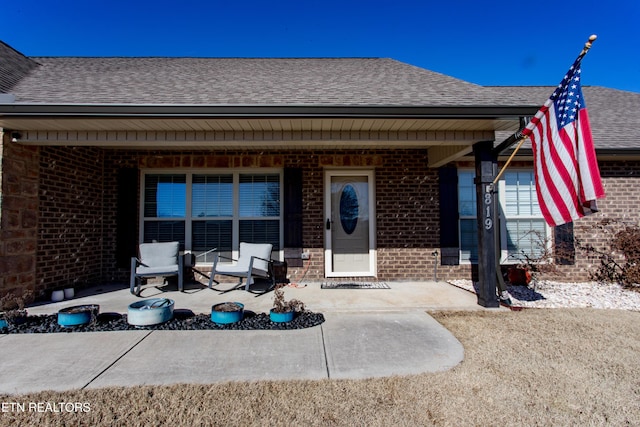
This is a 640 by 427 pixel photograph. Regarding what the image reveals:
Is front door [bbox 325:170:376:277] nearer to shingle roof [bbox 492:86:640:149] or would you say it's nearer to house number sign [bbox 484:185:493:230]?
house number sign [bbox 484:185:493:230]

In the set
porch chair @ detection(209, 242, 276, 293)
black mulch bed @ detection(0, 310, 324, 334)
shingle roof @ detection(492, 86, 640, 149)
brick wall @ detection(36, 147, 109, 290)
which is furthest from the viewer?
shingle roof @ detection(492, 86, 640, 149)

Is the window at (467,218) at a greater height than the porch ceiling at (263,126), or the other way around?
the porch ceiling at (263,126)

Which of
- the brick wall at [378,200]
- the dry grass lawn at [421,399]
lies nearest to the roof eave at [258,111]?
the brick wall at [378,200]

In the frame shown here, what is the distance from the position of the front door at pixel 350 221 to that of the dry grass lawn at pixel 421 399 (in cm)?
355

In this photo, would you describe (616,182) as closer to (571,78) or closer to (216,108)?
(571,78)

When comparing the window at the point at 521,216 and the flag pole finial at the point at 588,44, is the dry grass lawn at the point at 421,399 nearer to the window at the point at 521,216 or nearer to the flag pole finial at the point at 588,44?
the flag pole finial at the point at 588,44

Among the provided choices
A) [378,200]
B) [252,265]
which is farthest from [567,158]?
[252,265]

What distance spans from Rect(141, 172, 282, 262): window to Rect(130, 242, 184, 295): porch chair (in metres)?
0.44

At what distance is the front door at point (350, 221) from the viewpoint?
670cm

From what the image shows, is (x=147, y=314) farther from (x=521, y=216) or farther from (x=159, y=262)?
(x=521, y=216)

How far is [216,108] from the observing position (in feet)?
13.9

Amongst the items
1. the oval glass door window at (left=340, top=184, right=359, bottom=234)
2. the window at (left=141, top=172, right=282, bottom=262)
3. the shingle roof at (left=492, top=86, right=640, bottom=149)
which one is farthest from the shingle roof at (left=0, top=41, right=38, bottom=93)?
the shingle roof at (left=492, top=86, right=640, bottom=149)

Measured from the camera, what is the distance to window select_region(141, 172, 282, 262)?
262 inches

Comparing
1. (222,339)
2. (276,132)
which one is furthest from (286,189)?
(222,339)
